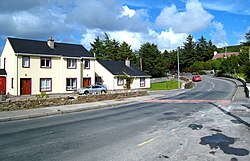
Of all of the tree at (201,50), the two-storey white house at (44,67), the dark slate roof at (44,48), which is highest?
the tree at (201,50)

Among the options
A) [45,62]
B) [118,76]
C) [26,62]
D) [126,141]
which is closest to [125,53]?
[118,76]

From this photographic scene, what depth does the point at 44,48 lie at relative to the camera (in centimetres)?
4125

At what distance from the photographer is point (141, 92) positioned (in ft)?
116

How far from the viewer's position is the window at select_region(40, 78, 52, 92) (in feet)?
128

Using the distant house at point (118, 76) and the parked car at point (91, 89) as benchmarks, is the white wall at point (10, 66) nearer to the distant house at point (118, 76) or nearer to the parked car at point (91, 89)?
the parked car at point (91, 89)

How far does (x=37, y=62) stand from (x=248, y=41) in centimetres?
10985

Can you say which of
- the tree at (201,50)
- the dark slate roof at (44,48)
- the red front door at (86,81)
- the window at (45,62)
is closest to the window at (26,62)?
the dark slate roof at (44,48)

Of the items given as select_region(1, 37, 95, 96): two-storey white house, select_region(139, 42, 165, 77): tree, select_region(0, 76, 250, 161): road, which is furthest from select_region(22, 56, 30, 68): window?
select_region(139, 42, 165, 77): tree

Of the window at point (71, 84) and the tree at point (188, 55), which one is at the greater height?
the tree at point (188, 55)

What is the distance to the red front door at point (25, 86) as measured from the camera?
3703 centimetres

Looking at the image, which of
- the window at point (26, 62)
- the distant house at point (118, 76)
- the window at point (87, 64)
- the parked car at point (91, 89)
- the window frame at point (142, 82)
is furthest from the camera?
the window frame at point (142, 82)

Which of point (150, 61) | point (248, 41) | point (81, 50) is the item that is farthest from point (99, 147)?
point (248, 41)

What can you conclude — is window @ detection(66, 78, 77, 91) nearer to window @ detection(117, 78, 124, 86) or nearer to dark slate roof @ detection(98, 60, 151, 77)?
dark slate roof @ detection(98, 60, 151, 77)

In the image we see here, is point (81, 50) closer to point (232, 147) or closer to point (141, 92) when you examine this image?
point (141, 92)
